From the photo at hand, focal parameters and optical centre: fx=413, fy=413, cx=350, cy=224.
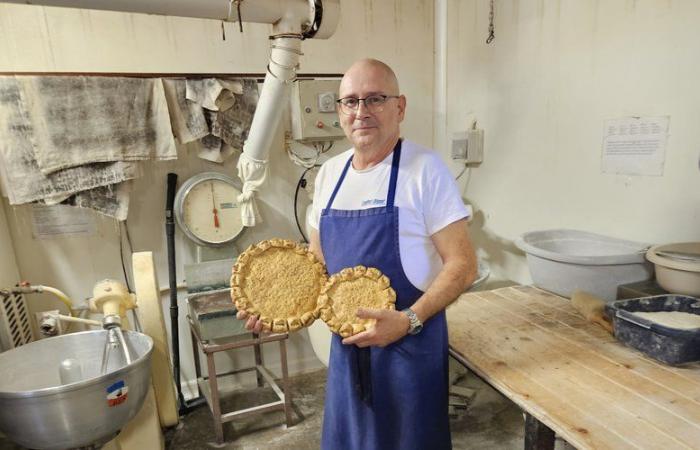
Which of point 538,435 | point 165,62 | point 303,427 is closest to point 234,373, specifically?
point 303,427

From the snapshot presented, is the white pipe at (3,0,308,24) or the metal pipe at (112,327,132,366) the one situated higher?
the white pipe at (3,0,308,24)

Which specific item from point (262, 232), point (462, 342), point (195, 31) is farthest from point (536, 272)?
point (195, 31)

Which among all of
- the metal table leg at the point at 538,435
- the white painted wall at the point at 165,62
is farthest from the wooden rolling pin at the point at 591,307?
the white painted wall at the point at 165,62

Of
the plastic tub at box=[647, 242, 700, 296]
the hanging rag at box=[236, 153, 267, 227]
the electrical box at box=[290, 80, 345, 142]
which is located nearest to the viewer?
the plastic tub at box=[647, 242, 700, 296]

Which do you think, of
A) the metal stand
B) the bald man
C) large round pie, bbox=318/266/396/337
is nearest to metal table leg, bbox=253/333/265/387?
the metal stand

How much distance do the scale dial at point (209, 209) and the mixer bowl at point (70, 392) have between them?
758mm

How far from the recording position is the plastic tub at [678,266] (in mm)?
1371

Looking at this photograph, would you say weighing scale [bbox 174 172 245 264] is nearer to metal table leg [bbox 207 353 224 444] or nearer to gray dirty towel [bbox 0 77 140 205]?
gray dirty towel [bbox 0 77 140 205]

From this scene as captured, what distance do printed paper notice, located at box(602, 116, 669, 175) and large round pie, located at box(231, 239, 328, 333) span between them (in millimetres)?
1464

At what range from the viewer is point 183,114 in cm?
241

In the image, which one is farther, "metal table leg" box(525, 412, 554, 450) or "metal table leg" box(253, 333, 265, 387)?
"metal table leg" box(253, 333, 265, 387)

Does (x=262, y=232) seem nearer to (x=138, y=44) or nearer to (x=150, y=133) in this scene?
(x=150, y=133)

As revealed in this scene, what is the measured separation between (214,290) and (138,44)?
151cm

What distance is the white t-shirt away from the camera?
123cm
